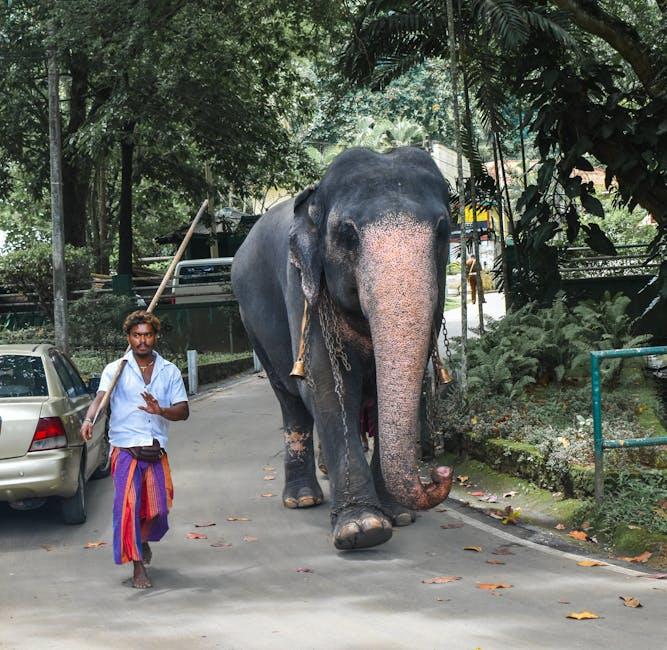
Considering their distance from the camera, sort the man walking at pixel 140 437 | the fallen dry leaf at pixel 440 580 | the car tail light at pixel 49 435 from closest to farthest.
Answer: the fallen dry leaf at pixel 440 580, the man walking at pixel 140 437, the car tail light at pixel 49 435

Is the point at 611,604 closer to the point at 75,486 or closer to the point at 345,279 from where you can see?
the point at 345,279

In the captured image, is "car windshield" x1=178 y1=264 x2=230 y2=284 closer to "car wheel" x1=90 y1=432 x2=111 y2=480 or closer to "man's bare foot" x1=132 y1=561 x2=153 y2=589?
"car wheel" x1=90 y1=432 x2=111 y2=480

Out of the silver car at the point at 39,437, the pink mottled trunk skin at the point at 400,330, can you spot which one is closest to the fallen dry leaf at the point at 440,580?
the pink mottled trunk skin at the point at 400,330

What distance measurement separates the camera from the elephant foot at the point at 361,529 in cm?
801

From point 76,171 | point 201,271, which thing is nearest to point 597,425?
point 76,171

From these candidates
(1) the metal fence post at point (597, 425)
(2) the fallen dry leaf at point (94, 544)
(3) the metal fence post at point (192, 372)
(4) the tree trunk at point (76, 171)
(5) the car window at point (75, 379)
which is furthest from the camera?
(4) the tree trunk at point (76, 171)

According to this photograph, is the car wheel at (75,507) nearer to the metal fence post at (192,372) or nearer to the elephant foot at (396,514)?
the elephant foot at (396,514)

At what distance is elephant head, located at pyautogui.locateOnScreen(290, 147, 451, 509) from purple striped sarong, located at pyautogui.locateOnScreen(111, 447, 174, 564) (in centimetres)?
157

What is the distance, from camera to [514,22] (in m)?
13.7

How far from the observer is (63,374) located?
10914 millimetres

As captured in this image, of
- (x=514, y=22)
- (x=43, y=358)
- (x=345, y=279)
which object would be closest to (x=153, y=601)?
(x=345, y=279)

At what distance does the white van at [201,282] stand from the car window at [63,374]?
1776 cm

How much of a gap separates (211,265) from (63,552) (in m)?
24.4

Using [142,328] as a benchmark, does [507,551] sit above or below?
below
